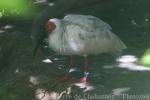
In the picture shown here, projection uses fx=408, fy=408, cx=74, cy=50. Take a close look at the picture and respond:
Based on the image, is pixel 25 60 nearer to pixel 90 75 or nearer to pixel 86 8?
pixel 90 75

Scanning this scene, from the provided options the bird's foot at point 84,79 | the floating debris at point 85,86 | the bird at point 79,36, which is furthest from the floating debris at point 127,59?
the floating debris at point 85,86

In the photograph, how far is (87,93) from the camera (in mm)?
5352

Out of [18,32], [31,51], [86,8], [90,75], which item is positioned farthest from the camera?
[86,8]

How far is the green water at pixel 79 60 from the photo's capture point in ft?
17.9

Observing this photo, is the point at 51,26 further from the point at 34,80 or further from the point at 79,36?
the point at 34,80

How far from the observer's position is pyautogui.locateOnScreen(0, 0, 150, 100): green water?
17.9 ft

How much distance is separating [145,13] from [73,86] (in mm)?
3756

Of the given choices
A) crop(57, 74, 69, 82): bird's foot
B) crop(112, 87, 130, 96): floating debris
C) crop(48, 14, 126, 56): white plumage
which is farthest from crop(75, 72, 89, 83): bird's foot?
crop(112, 87, 130, 96): floating debris

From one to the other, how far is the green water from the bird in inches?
16.4

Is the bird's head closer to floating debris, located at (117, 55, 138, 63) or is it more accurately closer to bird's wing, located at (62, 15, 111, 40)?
bird's wing, located at (62, 15, 111, 40)

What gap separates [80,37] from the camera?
5449mm

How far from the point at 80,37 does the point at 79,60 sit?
1.20 metres

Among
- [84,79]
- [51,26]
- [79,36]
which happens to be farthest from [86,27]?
[84,79]

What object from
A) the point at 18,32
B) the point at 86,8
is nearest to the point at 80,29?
the point at 18,32
